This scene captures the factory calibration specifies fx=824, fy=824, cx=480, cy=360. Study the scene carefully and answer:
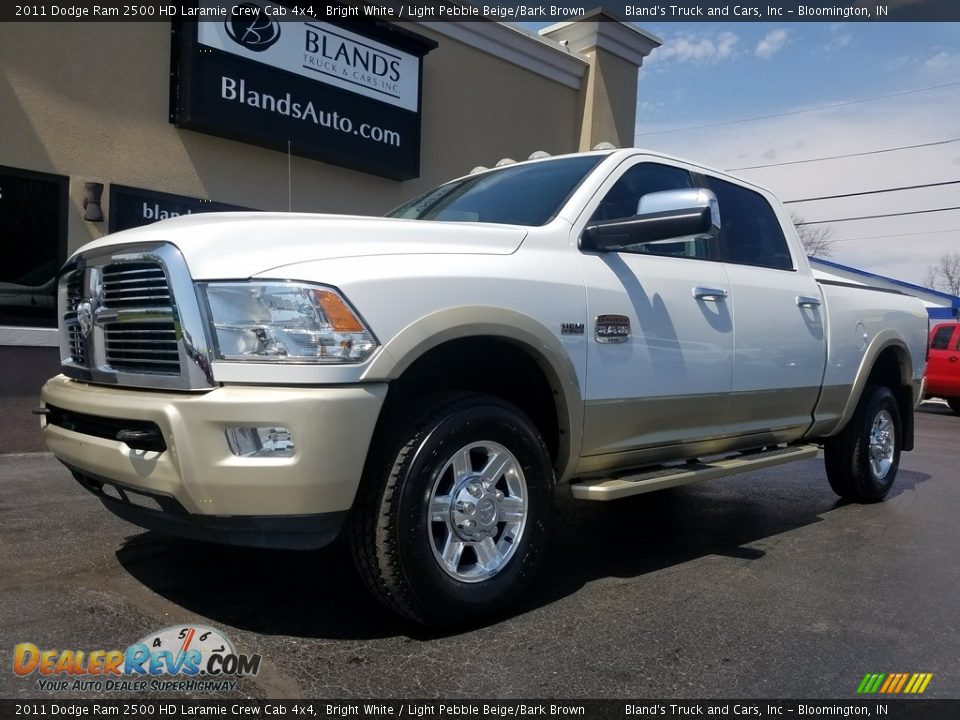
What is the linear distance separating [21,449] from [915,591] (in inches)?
262

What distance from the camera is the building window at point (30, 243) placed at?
22.7 ft

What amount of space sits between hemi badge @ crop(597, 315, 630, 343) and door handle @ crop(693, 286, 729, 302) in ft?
1.93

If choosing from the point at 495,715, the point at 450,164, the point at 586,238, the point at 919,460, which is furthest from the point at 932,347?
the point at 495,715

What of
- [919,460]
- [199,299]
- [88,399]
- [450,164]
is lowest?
[919,460]

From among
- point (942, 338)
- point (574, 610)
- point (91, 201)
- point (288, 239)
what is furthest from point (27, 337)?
point (942, 338)

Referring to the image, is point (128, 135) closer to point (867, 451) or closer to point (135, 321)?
point (135, 321)

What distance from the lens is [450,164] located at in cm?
1052

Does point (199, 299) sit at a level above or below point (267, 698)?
above

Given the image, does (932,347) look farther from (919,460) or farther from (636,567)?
(636,567)

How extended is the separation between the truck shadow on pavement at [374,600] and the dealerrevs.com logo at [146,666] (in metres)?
0.23

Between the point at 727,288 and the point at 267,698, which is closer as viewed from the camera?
the point at 267,698

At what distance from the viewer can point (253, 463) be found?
8.62 feet

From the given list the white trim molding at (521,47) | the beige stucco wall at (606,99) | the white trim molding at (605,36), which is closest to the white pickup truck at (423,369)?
the white trim molding at (521,47)

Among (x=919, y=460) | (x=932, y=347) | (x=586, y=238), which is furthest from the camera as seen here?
(x=932, y=347)
